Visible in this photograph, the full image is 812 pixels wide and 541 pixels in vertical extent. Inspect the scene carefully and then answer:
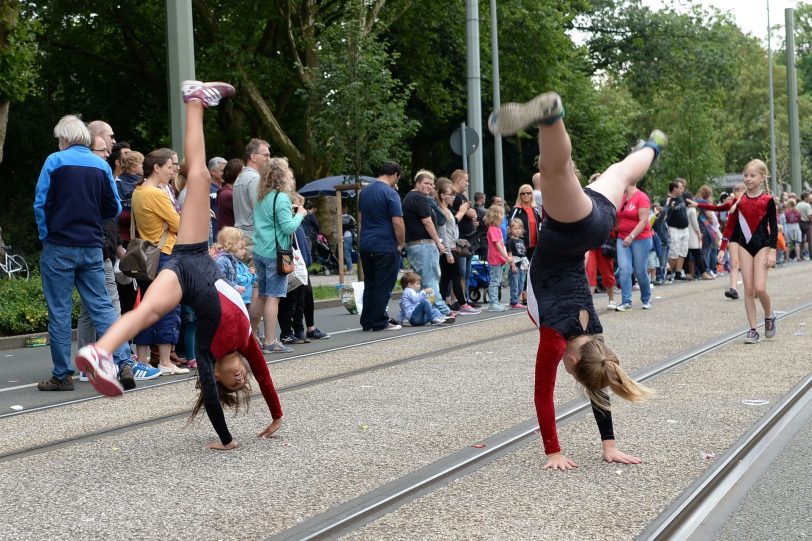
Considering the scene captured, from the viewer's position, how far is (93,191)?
Answer: 29.3ft

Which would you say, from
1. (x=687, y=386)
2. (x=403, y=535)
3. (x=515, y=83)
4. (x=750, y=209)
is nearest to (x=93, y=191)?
(x=687, y=386)

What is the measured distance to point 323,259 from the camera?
31078mm

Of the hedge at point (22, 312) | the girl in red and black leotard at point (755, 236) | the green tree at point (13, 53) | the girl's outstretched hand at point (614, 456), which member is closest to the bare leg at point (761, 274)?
the girl in red and black leotard at point (755, 236)

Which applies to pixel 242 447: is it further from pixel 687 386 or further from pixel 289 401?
pixel 687 386

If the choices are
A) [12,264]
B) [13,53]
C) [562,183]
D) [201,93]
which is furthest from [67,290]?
[12,264]

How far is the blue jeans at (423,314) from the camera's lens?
14156 millimetres

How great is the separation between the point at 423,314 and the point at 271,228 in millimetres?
3501

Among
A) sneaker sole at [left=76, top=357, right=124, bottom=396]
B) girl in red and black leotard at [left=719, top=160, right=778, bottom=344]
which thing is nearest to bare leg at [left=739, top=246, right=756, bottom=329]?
girl in red and black leotard at [left=719, top=160, right=778, bottom=344]

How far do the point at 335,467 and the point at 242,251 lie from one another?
407cm

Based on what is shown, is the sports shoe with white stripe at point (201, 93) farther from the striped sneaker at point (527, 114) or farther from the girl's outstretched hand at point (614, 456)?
the girl's outstretched hand at point (614, 456)

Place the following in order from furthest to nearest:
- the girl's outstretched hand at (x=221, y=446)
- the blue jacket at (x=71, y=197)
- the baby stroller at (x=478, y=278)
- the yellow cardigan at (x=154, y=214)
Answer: the baby stroller at (x=478, y=278), the yellow cardigan at (x=154, y=214), the blue jacket at (x=71, y=197), the girl's outstretched hand at (x=221, y=446)

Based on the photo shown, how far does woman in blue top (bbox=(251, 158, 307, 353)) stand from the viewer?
11.0 m

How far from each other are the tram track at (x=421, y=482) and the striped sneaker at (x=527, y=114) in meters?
1.68

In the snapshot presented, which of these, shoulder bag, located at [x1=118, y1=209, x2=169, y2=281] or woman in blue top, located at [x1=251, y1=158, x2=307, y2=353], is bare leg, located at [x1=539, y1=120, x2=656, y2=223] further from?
woman in blue top, located at [x1=251, y1=158, x2=307, y2=353]
